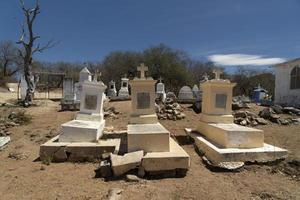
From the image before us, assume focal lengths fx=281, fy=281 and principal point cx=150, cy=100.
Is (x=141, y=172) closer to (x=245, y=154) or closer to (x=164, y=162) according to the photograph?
(x=164, y=162)

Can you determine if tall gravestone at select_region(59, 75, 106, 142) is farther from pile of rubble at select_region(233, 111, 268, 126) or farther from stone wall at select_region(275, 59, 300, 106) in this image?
stone wall at select_region(275, 59, 300, 106)

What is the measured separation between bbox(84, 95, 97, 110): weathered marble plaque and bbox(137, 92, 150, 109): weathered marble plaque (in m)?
1.62

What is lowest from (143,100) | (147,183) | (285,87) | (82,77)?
(147,183)

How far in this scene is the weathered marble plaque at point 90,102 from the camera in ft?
30.4

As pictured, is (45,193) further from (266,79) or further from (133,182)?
(266,79)

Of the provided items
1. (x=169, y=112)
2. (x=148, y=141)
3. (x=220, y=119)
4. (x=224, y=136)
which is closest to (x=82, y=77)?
(x=169, y=112)

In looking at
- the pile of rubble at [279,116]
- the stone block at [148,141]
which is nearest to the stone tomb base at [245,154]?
the stone block at [148,141]

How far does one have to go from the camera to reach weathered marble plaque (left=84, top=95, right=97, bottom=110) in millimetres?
9258

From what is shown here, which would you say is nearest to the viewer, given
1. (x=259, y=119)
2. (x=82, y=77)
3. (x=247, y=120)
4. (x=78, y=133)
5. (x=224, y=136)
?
(x=224, y=136)

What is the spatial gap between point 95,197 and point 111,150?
2.51m

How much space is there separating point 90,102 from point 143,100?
74.2 inches

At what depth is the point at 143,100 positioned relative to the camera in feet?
28.3

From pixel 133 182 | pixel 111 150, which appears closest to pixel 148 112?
pixel 111 150

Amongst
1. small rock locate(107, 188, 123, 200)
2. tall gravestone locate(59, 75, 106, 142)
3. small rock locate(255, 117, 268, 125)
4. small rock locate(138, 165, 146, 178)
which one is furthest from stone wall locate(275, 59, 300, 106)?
small rock locate(107, 188, 123, 200)
